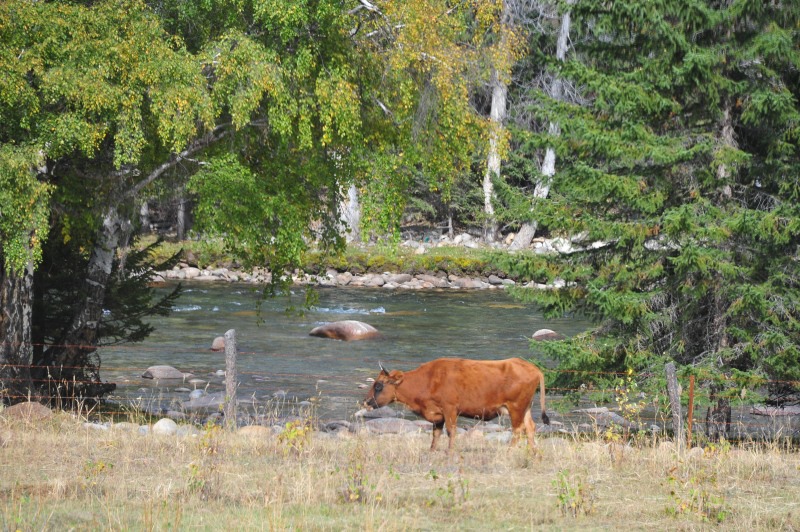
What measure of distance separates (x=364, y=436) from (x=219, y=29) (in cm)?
752

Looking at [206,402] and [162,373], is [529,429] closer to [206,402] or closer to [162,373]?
[206,402]

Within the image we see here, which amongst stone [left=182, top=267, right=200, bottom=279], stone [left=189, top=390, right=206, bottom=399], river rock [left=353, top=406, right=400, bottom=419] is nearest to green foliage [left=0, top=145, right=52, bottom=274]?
stone [left=189, top=390, right=206, bottom=399]

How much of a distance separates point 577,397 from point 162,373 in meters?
10.4

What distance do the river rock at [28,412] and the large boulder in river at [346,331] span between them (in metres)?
15.0

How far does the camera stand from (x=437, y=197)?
52031mm

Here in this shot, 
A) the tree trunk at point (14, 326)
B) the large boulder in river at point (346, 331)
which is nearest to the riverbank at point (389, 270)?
the large boulder in river at point (346, 331)

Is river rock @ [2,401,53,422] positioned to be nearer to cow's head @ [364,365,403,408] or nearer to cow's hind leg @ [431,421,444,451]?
cow's head @ [364,365,403,408]

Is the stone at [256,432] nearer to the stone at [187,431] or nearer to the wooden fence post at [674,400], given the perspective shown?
Answer: the stone at [187,431]

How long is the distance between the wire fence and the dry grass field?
48.3 inches

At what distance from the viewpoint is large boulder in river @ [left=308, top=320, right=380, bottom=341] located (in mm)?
28281

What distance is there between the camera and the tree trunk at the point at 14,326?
15.2 m

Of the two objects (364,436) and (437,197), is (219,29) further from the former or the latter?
(437,197)

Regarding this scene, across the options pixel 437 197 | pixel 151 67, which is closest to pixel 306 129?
pixel 151 67

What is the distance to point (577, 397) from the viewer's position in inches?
608
